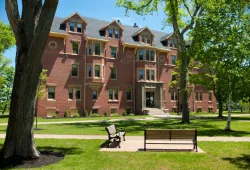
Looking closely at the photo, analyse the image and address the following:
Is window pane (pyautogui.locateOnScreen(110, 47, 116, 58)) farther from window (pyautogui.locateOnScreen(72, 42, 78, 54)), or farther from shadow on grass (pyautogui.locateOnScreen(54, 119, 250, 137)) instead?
shadow on grass (pyautogui.locateOnScreen(54, 119, 250, 137))

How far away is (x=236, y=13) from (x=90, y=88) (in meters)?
25.2

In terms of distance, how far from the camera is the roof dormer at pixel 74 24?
126ft

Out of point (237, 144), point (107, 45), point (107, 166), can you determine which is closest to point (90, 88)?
point (107, 45)

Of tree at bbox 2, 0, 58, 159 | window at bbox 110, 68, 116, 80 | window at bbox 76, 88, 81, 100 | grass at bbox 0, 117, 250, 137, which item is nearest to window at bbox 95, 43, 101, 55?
window at bbox 110, 68, 116, 80

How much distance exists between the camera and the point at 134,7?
92.1 ft

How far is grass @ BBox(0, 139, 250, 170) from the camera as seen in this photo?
8742 millimetres

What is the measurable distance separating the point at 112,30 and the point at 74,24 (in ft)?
20.1

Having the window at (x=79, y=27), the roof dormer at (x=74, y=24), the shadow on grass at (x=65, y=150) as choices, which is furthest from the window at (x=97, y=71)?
the shadow on grass at (x=65, y=150)

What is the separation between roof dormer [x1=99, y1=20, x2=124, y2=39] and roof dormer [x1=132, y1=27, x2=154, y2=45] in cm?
305

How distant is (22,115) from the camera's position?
9484 mm

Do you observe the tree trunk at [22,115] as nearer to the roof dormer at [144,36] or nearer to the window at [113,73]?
the window at [113,73]

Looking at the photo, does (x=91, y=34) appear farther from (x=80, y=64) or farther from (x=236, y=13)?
(x=236, y=13)

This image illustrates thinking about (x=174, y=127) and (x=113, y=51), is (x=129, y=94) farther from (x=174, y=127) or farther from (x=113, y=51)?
(x=174, y=127)

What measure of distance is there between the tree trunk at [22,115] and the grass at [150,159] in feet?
4.40
